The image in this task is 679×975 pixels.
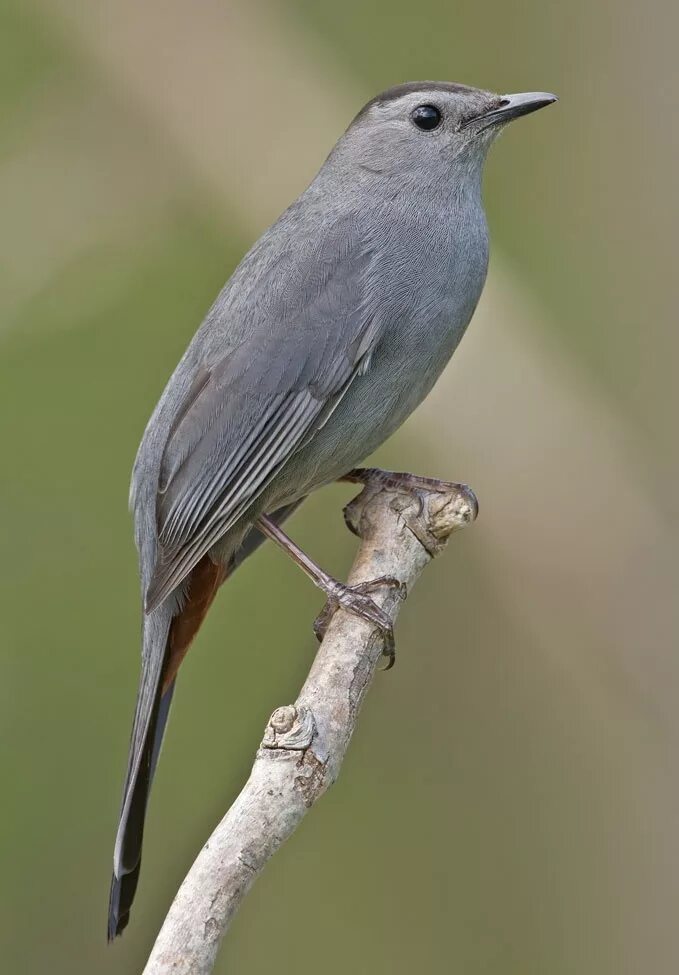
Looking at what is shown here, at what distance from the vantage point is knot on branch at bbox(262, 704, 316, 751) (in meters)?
2.82

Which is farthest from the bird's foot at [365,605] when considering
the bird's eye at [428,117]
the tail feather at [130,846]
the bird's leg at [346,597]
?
the bird's eye at [428,117]

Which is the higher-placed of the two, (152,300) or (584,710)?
(152,300)

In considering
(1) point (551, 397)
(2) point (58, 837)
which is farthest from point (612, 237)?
(2) point (58, 837)

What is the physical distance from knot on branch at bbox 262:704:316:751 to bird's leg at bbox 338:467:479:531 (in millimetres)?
1124

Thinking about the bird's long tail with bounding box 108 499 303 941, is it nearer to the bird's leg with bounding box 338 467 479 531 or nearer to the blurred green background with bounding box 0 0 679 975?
the bird's leg with bounding box 338 467 479 531

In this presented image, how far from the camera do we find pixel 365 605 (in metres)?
3.55

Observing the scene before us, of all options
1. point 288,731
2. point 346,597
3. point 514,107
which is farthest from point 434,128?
point 288,731

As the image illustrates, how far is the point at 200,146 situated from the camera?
5527 mm

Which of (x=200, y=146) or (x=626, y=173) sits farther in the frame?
(x=626, y=173)

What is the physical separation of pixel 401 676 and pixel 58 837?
1493mm

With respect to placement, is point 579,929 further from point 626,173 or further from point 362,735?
point 626,173

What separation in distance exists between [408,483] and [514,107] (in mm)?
1148

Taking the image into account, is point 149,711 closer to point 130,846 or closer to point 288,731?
point 130,846

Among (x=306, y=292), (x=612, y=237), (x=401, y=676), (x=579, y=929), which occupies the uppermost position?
(x=612, y=237)
